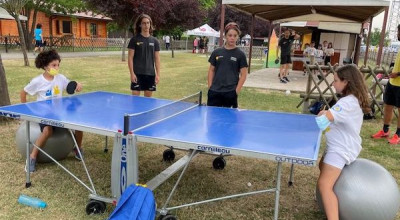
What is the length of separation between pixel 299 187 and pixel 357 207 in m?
1.32

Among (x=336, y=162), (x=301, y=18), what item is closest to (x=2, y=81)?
(x=336, y=162)

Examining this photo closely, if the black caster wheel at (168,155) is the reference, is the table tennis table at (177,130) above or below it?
above

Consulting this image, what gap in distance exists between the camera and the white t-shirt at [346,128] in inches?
119

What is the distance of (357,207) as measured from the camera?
3023 millimetres

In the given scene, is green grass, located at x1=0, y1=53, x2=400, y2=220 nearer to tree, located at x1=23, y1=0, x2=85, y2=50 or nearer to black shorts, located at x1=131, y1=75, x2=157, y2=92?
black shorts, located at x1=131, y1=75, x2=157, y2=92

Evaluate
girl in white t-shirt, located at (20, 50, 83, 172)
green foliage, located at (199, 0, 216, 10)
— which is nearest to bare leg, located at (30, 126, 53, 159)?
girl in white t-shirt, located at (20, 50, 83, 172)

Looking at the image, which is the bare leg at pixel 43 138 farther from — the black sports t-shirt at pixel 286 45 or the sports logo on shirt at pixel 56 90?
the black sports t-shirt at pixel 286 45

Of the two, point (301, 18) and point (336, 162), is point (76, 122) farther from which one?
point (301, 18)

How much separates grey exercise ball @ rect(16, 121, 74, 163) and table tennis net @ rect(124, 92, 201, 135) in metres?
1.47

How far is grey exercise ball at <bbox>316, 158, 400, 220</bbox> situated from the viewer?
3.03 m

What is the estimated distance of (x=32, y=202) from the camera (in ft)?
11.7

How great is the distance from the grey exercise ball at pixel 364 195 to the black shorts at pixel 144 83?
3.63 m

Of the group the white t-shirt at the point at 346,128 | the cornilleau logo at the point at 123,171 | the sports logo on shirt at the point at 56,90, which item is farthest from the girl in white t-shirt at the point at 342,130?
the sports logo on shirt at the point at 56,90

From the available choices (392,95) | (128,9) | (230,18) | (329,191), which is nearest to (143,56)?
(329,191)
